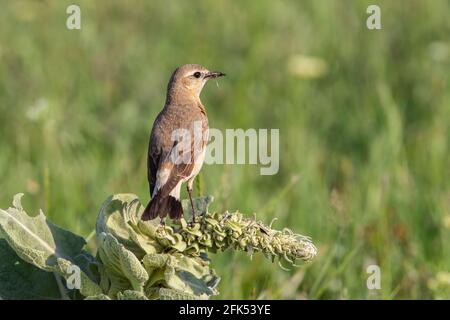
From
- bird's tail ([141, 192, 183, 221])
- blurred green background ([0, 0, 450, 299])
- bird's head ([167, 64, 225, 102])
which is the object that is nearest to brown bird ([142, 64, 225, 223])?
bird's tail ([141, 192, 183, 221])

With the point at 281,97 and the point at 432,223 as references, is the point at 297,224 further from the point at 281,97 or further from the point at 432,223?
the point at 281,97

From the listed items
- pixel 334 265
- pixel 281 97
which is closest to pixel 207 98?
pixel 281 97

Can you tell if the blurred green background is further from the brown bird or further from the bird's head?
the brown bird

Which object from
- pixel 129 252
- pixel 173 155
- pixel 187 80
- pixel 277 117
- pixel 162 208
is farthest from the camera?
pixel 277 117

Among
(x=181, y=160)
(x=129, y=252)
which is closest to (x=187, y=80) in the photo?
(x=181, y=160)

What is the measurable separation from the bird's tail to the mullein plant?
4cm

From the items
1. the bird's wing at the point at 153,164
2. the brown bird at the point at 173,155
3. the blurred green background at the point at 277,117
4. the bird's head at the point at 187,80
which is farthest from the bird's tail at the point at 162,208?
the blurred green background at the point at 277,117

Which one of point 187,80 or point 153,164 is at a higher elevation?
point 187,80

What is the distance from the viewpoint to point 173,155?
143 inches

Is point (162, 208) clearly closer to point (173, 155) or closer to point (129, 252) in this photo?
point (129, 252)

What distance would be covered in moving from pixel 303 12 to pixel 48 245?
7.21 meters

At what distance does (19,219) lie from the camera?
3.57m

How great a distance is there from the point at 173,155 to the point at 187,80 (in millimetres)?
645
